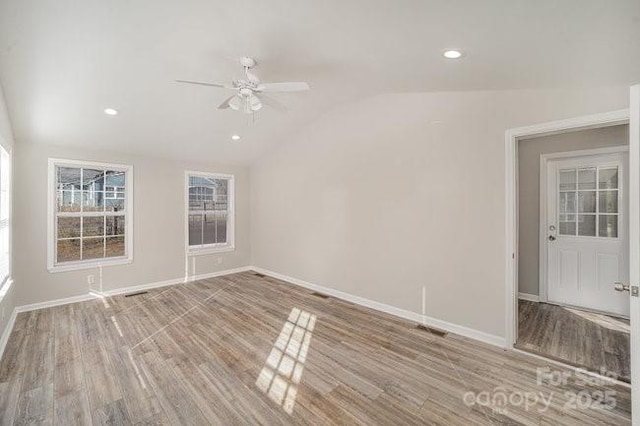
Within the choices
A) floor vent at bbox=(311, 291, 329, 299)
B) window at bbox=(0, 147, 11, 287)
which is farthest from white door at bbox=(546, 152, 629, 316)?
window at bbox=(0, 147, 11, 287)

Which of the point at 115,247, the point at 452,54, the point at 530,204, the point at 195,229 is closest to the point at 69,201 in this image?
the point at 115,247

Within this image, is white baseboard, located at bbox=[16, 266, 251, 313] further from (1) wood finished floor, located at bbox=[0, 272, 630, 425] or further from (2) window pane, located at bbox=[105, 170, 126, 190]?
(2) window pane, located at bbox=[105, 170, 126, 190]

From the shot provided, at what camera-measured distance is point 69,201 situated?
4.36 meters

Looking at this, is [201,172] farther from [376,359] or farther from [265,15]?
[376,359]

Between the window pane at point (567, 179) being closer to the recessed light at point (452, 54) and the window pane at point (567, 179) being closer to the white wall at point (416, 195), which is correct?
the white wall at point (416, 195)

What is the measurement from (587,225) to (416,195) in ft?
8.14

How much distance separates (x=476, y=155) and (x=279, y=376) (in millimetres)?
2977

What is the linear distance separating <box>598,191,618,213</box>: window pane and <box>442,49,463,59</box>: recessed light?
3152 mm

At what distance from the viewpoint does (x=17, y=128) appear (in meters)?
3.56

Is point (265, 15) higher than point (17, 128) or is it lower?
higher

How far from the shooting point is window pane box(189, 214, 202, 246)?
5605 millimetres

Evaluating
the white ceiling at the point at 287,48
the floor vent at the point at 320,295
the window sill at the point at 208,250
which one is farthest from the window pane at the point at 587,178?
the window sill at the point at 208,250

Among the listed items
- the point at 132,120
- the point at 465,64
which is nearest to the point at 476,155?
the point at 465,64

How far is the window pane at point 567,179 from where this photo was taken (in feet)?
13.1
